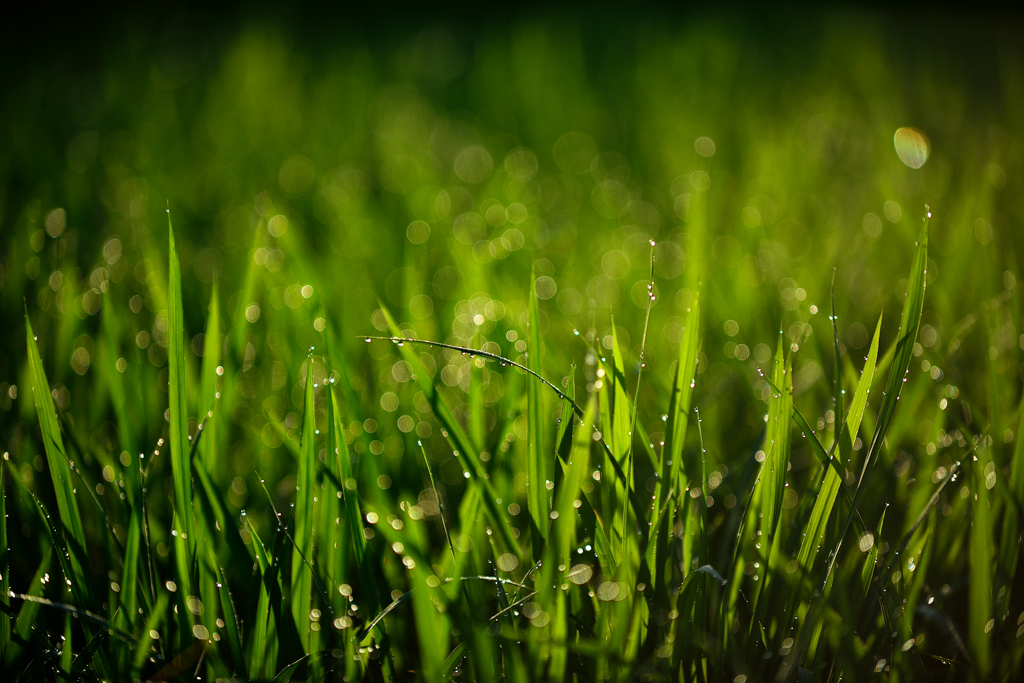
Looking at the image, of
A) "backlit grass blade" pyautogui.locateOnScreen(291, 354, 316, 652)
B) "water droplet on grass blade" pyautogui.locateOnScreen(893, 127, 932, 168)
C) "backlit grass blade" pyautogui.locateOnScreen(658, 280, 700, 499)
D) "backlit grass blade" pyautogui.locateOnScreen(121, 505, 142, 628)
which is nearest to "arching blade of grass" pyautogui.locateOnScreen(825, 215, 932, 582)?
"backlit grass blade" pyautogui.locateOnScreen(658, 280, 700, 499)

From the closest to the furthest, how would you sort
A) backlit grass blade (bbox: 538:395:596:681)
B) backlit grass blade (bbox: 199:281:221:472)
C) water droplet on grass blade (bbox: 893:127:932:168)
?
backlit grass blade (bbox: 538:395:596:681)
backlit grass blade (bbox: 199:281:221:472)
water droplet on grass blade (bbox: 893:127:932:168)

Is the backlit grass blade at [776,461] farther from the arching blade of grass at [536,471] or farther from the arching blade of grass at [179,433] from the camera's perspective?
the arching blade of grass at [179,433]

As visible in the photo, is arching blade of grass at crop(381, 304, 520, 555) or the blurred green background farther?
the blurred green background

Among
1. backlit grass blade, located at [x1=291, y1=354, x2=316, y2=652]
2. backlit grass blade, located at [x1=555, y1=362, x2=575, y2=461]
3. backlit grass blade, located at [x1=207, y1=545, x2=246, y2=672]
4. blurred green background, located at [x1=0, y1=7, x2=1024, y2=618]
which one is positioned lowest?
backlit grass blade, located at [x1=207, y1=545, x2=246, y2=672]

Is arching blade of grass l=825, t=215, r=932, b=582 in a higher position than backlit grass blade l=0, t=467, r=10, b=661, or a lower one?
higher

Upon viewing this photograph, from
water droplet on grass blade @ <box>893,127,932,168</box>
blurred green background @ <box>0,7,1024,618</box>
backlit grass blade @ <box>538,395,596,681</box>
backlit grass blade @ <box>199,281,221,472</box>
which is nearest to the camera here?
backlit grass blade @ <box>538,395,596,681</box>

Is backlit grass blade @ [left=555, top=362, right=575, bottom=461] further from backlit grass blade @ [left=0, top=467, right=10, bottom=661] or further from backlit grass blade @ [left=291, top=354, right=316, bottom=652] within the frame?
backlit grass blade @ [left=0, top=467, right=10, bottom=661]

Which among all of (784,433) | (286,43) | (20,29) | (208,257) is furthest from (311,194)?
(20,29)

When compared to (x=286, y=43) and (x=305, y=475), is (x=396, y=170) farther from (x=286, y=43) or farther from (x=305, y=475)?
(x=286, y=43)
